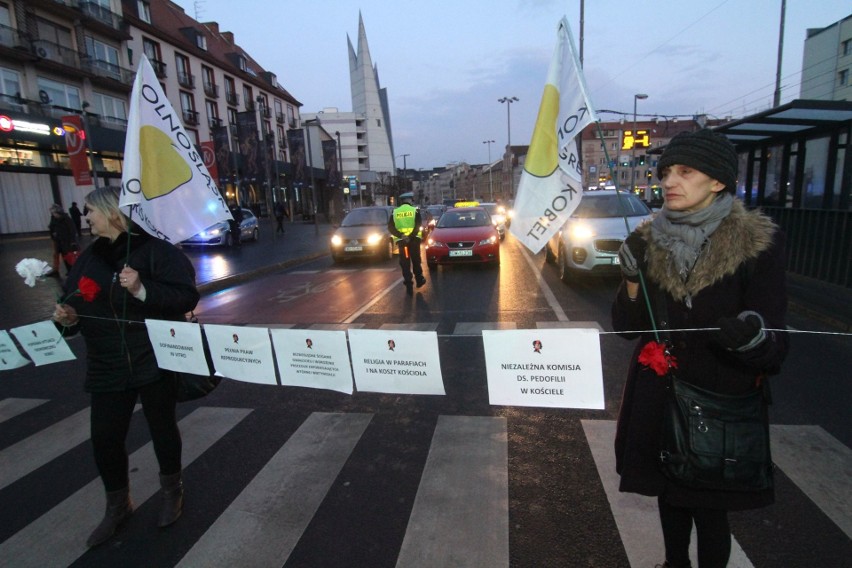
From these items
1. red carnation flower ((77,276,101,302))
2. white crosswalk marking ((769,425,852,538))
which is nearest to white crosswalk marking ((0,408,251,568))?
red carnation flower ((77,276,101,302))

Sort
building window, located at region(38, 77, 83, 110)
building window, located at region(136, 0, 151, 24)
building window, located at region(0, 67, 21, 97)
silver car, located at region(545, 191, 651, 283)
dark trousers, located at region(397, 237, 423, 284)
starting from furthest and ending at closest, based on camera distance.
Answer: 1. building window, located at region(136, 0, 151, 24)
2. building window, located at region(38, 77, 83, 110)
3. building window, located at region(0, 67, 21, 97)
4. dark trousers, located at region(397, 237, 423, 284)
5. silver car, located at region(545, 191, 651, 283)

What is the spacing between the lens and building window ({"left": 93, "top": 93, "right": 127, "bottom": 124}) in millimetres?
29219

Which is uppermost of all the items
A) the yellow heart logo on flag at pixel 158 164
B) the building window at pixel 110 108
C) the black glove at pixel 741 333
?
the building window at pixel 110 108

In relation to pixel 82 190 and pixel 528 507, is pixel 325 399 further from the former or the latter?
pixel 82 190

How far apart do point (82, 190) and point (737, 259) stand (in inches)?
1320

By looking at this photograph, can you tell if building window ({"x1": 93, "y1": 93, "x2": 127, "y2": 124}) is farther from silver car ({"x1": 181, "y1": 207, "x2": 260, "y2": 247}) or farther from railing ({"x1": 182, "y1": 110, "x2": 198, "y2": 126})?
silver car ({"x1": 181, "y1": 207, "x2": 260, "y2": 247})

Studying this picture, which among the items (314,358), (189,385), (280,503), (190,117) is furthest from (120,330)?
(190,117)

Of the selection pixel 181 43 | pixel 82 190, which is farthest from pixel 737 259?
pixel 181 43

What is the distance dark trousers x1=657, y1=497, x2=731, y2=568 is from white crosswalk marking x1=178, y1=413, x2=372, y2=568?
1.86 metres

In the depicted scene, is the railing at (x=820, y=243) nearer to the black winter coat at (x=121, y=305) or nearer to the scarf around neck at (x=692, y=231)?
the scarf around neck at (x=692, y=231)

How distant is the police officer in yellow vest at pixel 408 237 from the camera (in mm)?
9836

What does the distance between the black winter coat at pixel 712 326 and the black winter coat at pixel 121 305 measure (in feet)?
8.05

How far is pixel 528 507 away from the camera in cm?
277

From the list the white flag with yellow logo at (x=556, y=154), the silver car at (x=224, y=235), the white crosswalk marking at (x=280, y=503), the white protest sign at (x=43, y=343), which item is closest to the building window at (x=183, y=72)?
the silver car at (x=224, y=235)
